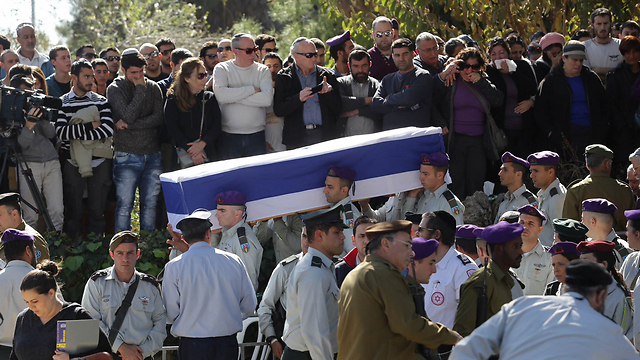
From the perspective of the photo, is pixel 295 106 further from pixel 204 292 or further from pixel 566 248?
pixel 566 248

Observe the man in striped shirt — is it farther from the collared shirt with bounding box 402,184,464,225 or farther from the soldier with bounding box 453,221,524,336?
the soldier with bounding box 453,221,524,336

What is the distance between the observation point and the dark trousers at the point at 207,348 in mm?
5777

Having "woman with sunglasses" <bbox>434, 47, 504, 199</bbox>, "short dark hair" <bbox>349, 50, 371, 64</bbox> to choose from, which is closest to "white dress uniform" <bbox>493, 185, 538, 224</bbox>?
"woman with sunglasses" <bbox>434, 47, 504, 199</bbox>

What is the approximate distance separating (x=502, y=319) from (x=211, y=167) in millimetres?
3725

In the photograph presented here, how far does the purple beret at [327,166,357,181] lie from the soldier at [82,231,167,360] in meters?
1.74

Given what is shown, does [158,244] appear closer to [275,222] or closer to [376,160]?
[275,222]

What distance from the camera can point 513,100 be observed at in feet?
29.8

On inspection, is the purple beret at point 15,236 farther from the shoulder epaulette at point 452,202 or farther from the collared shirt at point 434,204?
the shoulder epaulette at point 452,202

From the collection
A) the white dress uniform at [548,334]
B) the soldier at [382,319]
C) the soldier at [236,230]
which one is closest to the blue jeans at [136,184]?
the soldier at [236,230]

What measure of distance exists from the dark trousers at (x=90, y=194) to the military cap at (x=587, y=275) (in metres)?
5.78

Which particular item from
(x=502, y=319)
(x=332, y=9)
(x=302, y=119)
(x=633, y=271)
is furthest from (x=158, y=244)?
(x=332, y=9)

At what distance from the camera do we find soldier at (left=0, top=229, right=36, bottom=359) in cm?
579

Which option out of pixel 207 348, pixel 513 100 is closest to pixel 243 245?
pixel 207 348

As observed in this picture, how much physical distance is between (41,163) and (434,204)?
3907 mm
